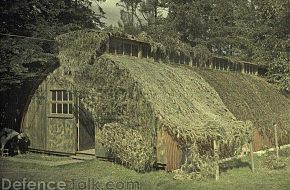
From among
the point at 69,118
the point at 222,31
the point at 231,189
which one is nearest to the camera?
the point at 231,189

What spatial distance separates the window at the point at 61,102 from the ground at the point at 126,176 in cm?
253

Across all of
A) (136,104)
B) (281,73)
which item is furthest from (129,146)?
(281,73)

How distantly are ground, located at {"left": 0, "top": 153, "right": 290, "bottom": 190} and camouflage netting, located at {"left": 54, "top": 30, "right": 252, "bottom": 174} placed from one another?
0.66m

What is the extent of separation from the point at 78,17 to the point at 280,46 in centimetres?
1257

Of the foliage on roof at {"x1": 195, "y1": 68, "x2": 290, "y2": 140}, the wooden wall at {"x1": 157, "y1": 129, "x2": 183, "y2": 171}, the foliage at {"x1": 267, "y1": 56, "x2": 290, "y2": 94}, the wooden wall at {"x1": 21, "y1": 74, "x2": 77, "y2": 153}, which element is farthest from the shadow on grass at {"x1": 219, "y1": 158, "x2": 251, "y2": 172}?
the foliage at {"x1": 267, "y1": 56, "x2": 290, "y2": 94}

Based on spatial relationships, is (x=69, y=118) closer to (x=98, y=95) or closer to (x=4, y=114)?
(x=98, y=95)

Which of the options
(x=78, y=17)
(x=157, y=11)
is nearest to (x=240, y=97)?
(x=78, y=17)

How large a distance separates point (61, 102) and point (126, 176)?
5.22m

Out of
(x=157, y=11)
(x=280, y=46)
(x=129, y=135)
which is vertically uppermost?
(x=157, y=11)

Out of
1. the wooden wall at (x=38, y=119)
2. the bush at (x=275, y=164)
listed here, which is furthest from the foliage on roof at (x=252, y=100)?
the wooden wall at (x=38, y=119)

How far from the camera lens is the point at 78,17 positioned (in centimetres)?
2319

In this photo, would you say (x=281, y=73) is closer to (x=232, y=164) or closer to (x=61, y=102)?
(x=232, y=164)

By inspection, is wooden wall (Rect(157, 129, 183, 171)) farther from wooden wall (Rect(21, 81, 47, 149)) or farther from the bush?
wooden wall (Rect(21, 81, 47, 149))

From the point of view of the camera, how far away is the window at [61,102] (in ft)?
51.1
